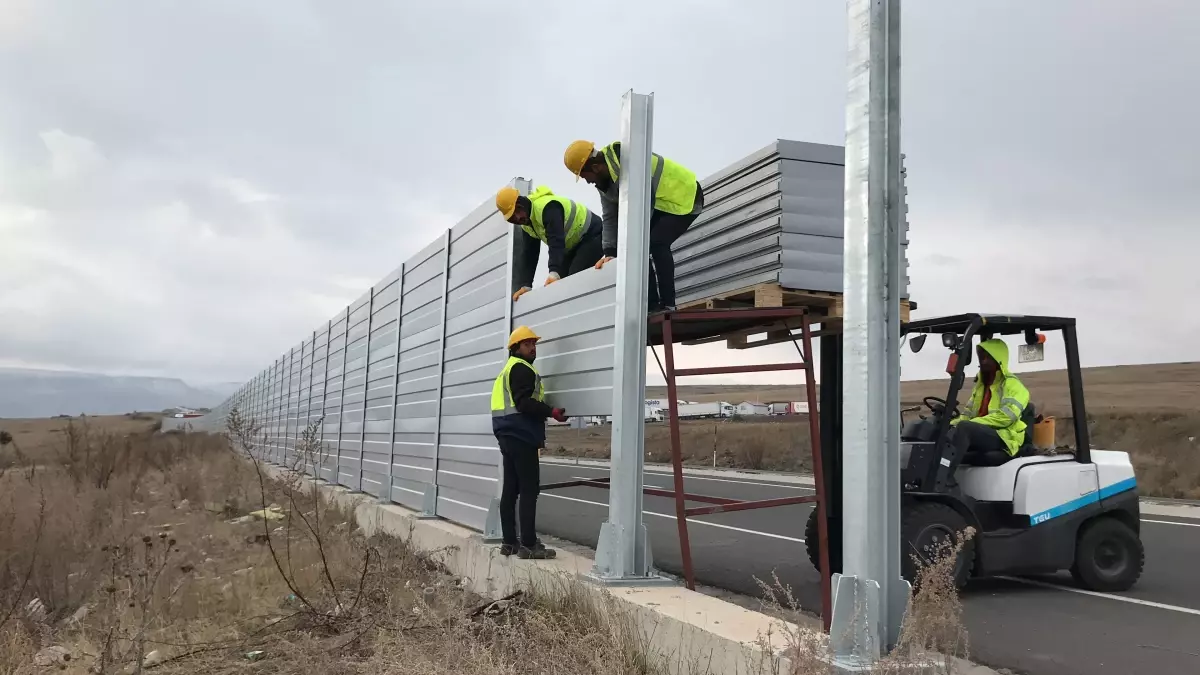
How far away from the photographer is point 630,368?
5426 millimetres

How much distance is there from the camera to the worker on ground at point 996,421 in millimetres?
8000

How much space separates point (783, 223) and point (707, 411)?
6697 centimetres

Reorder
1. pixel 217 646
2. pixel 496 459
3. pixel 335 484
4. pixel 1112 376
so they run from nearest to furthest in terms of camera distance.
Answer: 1. pixel 217 646
2. pixel 496 459
3. pixel 335 484
4. pixel 1112 376

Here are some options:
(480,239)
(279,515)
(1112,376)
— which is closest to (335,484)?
(279,515)

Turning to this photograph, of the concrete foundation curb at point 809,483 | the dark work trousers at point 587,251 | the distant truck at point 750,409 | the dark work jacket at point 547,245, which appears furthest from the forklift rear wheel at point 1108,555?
the distant truck at point 750,409

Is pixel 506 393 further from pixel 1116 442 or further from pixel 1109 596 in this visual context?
pixel 1116 442

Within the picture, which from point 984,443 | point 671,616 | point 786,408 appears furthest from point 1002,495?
point 786,408

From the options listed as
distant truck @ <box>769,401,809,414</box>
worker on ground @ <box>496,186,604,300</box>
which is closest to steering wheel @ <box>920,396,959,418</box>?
worker on ground @ <box>496,186,604,300</box>

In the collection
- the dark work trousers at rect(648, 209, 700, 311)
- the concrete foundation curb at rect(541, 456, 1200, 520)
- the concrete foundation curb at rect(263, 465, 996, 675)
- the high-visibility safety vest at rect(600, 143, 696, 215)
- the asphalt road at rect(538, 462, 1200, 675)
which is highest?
the high-visibility safety vest at rect(600, 143, 696, 215)

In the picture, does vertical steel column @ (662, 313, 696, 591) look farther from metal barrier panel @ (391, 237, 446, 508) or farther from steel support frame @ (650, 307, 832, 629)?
metal barrier panel @ (391, 237, 446, 508)

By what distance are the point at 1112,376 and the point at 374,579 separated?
7387 centimetres

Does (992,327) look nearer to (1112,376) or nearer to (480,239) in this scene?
(480,239)

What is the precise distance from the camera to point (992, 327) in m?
8.25

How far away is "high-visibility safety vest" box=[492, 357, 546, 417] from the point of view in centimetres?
642
